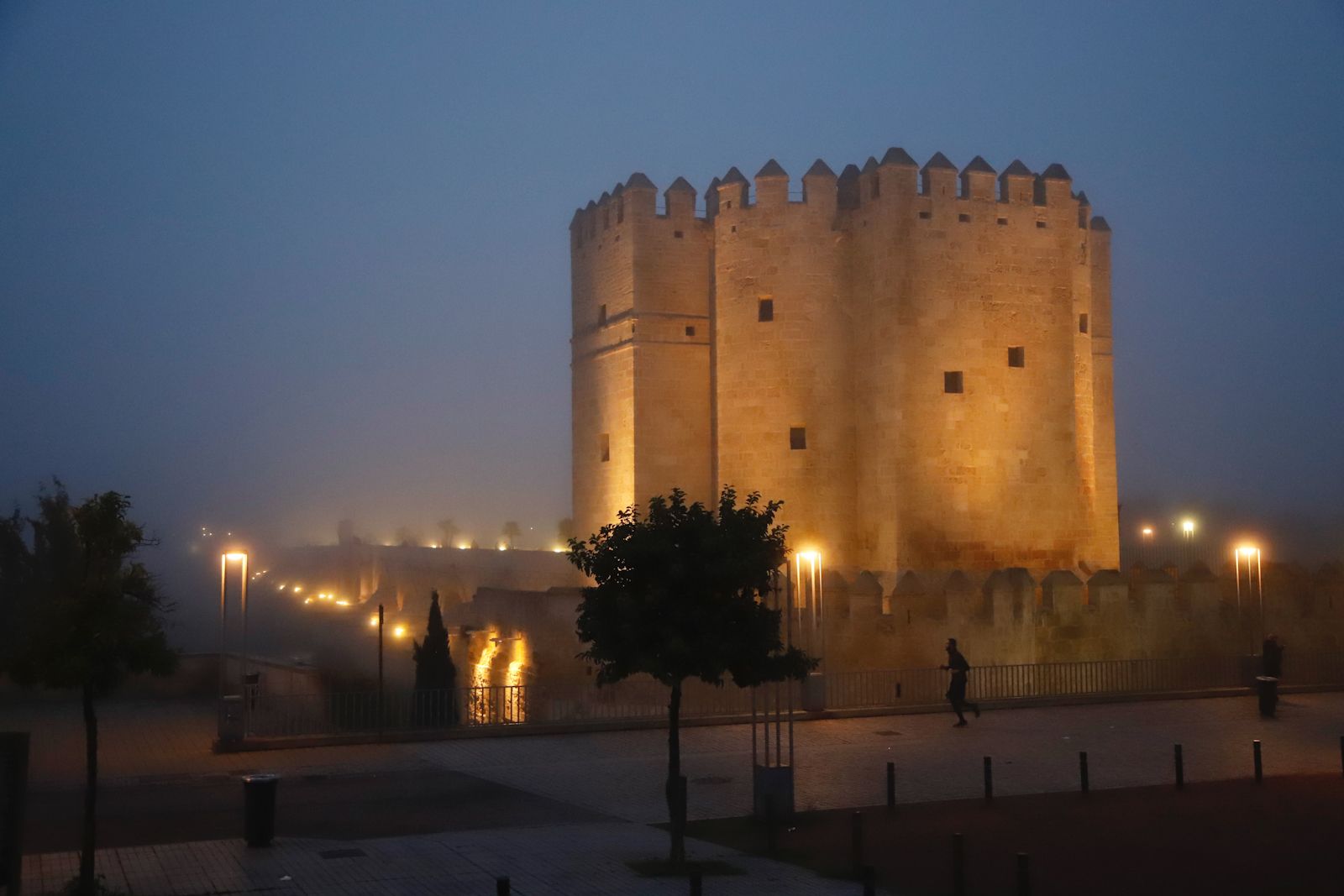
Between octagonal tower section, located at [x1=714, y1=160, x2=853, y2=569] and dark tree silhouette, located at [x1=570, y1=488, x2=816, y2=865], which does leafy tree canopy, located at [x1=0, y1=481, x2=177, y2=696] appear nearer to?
dark tree silhouette, located at [x1=570, y1=488, x2=816, y2=865]

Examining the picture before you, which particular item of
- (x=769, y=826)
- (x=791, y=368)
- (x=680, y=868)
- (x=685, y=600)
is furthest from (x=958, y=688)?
(x=791, y=368)

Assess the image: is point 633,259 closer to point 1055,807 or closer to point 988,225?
point 988,225

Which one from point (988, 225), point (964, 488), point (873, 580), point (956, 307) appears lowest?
point (873, 580)

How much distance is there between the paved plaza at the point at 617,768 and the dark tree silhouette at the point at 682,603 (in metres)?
1.34

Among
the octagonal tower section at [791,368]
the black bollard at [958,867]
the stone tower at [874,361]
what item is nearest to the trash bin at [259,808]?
the black bollard at [958,867]

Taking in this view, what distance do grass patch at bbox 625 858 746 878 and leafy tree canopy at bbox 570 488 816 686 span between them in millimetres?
1312

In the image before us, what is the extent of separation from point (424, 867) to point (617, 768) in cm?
506

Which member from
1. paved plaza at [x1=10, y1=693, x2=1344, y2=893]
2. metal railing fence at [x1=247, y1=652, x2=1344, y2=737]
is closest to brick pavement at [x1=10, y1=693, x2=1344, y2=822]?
paved plaza at [x1=10, y1=693, x2=1344, y2=893]

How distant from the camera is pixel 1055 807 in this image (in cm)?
1168

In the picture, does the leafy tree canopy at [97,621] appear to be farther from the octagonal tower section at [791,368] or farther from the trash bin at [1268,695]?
the octagonal tower section at [791,368]

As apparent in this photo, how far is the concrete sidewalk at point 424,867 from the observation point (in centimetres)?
867

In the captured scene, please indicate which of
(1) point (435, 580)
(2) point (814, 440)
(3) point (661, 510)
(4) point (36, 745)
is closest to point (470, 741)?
(4) point (36, 745)

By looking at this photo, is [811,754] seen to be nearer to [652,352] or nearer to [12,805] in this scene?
[12,805]

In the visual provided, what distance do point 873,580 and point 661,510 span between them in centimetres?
1484
